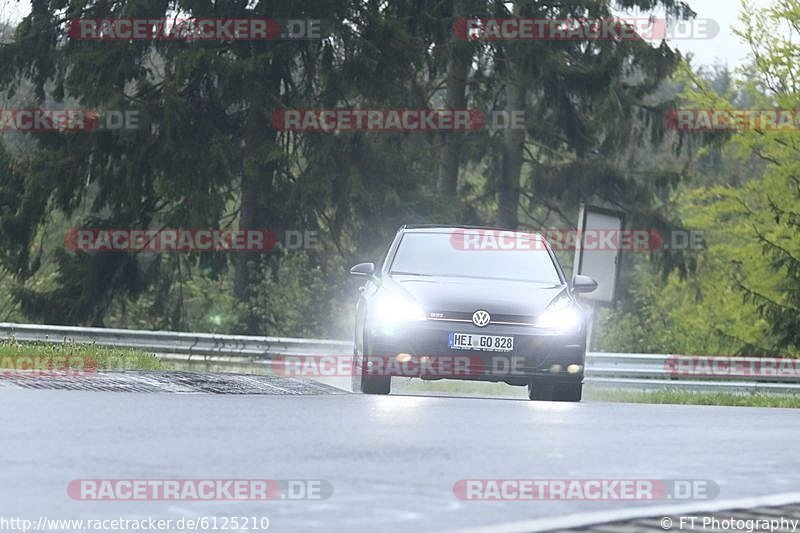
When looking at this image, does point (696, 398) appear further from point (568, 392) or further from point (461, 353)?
point (461, 353)

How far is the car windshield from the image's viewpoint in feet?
55.5

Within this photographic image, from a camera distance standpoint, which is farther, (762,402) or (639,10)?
(639,10)

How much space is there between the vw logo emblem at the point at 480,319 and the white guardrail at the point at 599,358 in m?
9.15

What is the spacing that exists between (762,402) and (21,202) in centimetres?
1838

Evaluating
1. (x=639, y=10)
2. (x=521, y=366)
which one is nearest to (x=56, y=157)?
(x=639, y=10)

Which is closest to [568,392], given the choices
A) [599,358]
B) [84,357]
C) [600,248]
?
[84,357]

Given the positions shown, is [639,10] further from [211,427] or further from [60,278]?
[211,427]

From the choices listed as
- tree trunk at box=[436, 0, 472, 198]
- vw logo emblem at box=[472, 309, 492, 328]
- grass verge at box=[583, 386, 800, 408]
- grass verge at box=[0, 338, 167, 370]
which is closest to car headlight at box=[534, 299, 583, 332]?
vw logo emblem at box=[472, 309, 492, 328]

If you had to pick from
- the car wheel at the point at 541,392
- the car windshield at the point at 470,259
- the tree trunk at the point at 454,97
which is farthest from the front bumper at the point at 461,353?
the tree trunk at the point at 454,97

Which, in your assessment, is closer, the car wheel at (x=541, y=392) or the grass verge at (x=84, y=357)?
the car wheel at (x=541, y=392)

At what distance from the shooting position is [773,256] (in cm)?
3828

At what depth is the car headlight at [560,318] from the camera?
15.9 metres

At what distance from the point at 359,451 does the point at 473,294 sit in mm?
6397

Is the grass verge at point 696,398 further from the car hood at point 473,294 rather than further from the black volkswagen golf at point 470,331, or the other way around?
the car hood at point 473,294
